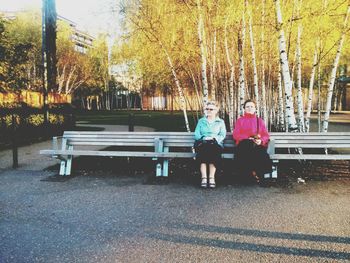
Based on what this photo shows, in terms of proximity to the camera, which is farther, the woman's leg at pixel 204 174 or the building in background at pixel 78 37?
the building in background at pixel 78 37

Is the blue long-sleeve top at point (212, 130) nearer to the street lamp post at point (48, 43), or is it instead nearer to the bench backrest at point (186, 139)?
the bench backrest at point (186, 139)

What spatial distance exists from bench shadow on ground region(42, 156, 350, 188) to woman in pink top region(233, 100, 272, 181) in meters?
0.34

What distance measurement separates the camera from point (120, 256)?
3693 millimetres

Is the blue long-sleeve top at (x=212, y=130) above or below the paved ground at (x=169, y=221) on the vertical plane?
above

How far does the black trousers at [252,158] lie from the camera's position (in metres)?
6.55

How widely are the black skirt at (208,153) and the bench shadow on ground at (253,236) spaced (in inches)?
80.6

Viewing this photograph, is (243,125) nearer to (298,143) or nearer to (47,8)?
(298,143)

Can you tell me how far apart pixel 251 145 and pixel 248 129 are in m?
0.41

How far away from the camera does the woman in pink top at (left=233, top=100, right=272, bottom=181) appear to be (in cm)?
657

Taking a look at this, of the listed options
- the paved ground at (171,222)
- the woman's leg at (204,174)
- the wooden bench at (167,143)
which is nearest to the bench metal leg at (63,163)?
the wooden bench at (167,143)

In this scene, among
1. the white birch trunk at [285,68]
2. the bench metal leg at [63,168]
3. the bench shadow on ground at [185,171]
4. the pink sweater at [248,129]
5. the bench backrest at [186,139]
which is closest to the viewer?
the pink sweater at [248,129]

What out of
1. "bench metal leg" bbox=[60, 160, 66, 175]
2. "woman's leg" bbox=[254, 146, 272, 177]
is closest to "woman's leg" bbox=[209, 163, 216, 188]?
"woman's leg" bbox=[254, 146, 272, 177]

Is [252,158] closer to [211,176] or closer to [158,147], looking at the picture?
[211,176]

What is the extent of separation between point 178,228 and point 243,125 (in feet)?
10.1
